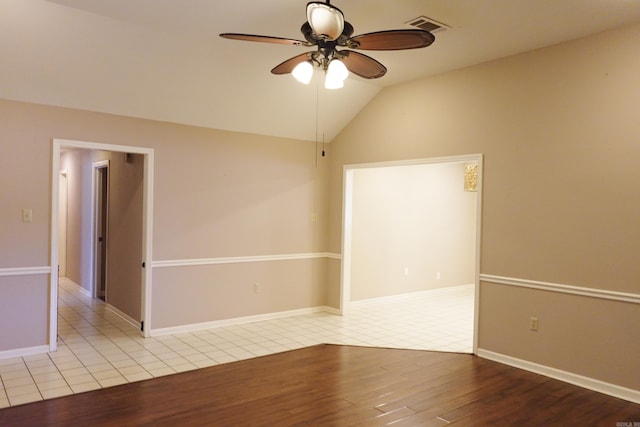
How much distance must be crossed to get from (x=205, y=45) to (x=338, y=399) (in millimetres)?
3371

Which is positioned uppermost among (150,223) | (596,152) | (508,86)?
(508,86)

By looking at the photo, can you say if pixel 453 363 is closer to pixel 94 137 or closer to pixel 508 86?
pixel 508 86

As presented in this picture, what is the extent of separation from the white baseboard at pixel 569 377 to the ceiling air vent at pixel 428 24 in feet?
10.4

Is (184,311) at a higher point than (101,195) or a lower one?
lower

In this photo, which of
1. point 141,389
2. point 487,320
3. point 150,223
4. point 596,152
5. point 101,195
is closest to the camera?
point 141,389

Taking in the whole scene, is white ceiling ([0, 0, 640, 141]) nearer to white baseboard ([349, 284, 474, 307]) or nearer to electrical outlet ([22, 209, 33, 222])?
electrical outlet ([22, 209, 33, 222])

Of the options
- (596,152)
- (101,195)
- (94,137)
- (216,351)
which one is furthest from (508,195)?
(101,195)

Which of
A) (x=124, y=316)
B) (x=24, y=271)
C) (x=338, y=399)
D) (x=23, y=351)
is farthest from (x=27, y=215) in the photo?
(x=338, y=399)

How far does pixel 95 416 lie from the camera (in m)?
3.02

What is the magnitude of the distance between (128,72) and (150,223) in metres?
1.63

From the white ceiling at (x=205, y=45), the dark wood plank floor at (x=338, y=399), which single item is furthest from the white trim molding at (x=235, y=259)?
the white ceiling at (x=205, y=45)

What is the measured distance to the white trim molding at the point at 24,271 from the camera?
4.08 meters

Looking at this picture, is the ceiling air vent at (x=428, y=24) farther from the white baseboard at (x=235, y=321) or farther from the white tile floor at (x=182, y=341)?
the white baseboard at (x=235, y=321)

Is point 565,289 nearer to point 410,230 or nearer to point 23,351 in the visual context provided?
point 410,230
